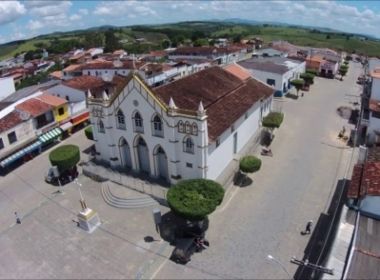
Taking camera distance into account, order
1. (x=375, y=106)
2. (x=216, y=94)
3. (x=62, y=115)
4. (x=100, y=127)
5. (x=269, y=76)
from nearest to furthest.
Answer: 1. (x=100, y=127)
2. (x=216, y=94)
3. (x=375, y=106)
4. (x=62, y=115)
5. (x=269, y=76)

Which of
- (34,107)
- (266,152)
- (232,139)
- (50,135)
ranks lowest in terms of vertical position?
(266,152)

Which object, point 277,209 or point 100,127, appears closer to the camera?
point 277,209

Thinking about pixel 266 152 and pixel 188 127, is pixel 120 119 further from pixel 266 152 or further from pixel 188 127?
pixel 266 152

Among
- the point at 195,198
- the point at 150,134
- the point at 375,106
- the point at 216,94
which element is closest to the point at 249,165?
the point at 195,198

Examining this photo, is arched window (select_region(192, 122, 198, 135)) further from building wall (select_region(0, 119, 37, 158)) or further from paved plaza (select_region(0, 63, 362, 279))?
building wall (select_region(0, 119, 37, 158))

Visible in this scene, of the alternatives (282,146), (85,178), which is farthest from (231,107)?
(85,178)

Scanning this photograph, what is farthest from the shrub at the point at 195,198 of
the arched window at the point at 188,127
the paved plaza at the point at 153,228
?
the arched window at the point at 188,127

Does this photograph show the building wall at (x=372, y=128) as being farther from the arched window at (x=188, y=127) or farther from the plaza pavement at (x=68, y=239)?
the plaza pavement at (x=68, y=239)
